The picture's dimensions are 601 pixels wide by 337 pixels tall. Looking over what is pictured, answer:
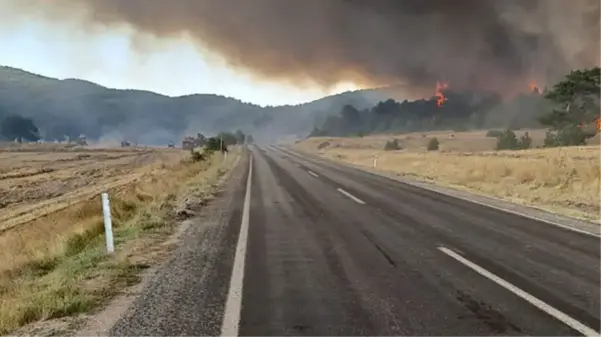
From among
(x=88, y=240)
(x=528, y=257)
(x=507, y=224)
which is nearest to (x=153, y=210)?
(x=88, y=240)

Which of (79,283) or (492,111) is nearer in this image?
(79,283)

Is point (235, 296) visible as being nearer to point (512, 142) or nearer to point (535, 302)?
point (535, 302)

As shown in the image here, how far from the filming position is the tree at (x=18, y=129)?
18700 centimetres

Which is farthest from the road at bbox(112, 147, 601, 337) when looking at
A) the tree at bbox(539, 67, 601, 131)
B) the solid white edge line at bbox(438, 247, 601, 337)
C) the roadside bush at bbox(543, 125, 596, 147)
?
the tree at bbox(539, 67, 601, 131)

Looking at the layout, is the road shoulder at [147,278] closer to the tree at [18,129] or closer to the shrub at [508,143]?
the shrub at [508,143]

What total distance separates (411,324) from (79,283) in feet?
13.5

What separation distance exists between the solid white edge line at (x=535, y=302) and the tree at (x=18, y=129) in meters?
206

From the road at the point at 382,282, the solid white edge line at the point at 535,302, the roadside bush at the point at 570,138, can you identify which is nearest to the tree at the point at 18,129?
the roadside bush at the point at 570,138

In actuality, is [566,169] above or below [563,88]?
below

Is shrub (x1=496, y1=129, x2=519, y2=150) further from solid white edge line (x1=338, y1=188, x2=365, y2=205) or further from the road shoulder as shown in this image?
the road shoulder

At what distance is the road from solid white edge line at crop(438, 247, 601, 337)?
0.04 feet

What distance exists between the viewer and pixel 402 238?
9.44 metres

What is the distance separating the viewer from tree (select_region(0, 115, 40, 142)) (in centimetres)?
18700

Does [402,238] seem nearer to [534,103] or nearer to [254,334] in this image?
[254,334]
